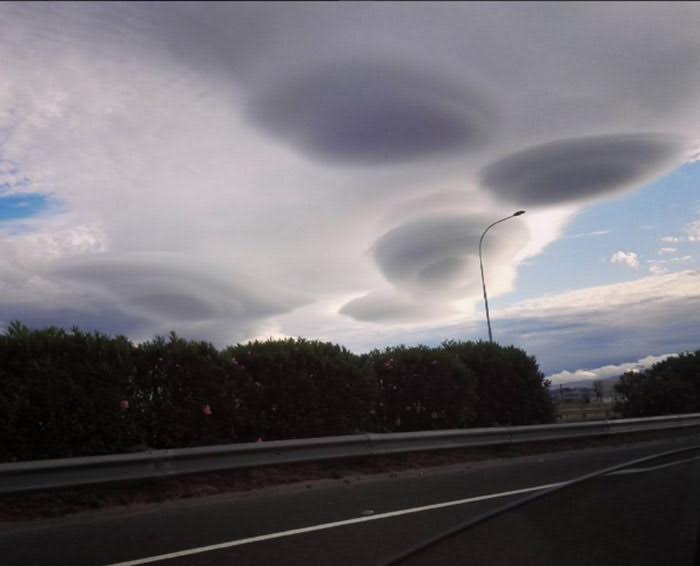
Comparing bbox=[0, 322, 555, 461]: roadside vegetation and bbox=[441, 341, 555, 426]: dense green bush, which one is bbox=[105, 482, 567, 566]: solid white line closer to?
bbox=[0, 322, 555, 461]: roadside vegetation

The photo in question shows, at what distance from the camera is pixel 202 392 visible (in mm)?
10766

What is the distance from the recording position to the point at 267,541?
6531 millimetres

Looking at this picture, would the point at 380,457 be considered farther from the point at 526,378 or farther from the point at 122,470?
the point at 526,378

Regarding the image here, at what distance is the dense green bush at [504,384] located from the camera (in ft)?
55.8

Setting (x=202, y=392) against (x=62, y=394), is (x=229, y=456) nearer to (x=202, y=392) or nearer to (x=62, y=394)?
(x=202, y=392)

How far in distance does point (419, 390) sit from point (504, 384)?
11.4ft

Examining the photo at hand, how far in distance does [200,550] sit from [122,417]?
408 centimetres

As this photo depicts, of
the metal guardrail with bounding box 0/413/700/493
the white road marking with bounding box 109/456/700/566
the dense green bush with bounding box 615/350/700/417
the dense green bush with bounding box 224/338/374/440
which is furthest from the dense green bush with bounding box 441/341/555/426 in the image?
the dense green bush with bounding box 615/350/700/417

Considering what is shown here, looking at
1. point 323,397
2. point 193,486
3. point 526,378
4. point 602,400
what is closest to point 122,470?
point 193,486

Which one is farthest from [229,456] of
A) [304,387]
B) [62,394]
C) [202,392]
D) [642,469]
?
[642,469]

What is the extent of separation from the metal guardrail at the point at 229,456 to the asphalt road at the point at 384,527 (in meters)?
0.48

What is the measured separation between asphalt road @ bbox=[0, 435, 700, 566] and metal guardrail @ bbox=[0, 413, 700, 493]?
18.8 inches

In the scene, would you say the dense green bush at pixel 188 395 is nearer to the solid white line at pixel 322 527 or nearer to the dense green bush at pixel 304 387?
the dense green bush at pixel 304 387

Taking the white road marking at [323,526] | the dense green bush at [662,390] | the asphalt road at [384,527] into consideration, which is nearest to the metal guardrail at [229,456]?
the asphalt road at [384,527]
